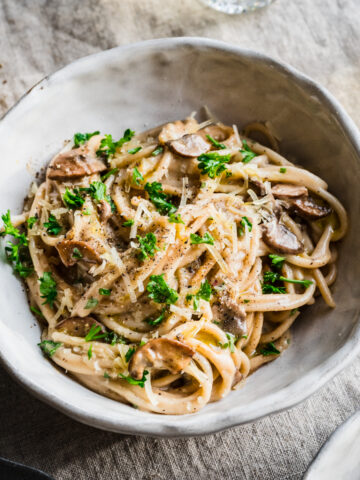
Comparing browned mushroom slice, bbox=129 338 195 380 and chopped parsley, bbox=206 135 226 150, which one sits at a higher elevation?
chopped parsley, bbox=206 135 226 150

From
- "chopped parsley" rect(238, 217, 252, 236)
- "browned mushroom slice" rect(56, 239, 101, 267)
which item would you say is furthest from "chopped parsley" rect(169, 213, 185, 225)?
"browned mushroom slice" rect(56, 239, 101, 267)

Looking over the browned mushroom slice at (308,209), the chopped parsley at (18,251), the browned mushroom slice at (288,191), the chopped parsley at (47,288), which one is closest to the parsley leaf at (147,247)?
the chopped parsley at (47,288)

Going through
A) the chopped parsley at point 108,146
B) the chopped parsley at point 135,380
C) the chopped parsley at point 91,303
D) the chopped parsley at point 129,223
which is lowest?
the chopped parsley at point 135,380

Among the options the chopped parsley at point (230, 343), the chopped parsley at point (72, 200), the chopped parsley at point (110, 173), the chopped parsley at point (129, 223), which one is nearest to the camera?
the chopped parsley at point (230, 343)

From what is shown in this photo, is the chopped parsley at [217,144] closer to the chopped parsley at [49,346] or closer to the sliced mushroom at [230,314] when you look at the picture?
the sliced mushroom at [230,314]

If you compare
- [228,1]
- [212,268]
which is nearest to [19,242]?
[212,268]

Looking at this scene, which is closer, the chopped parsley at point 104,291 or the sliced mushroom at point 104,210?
the chopped parsley at point 104,291

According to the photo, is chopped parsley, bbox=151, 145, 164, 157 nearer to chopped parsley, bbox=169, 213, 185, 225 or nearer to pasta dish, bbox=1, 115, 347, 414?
pasta dish, bbox=1, 115, 347, 414

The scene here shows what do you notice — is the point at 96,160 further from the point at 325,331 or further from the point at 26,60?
the point at 325,331
